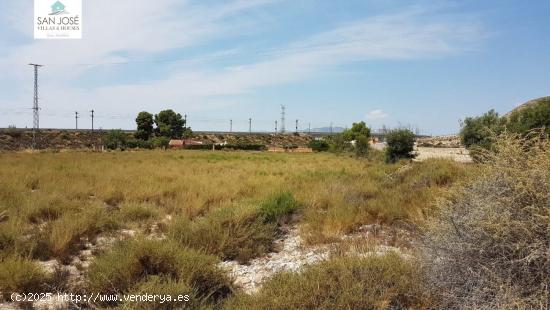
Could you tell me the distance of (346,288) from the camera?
376 centimetres

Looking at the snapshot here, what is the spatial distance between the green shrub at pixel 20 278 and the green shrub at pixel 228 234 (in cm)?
180

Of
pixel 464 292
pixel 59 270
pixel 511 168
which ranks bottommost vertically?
pixel 59 270

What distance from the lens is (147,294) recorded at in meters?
3.77

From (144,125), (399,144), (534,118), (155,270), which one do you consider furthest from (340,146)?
(155,270)

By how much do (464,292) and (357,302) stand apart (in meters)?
1.03

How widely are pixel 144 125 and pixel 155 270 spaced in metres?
78.9

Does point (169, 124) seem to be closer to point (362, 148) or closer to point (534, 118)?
point (362, 148)

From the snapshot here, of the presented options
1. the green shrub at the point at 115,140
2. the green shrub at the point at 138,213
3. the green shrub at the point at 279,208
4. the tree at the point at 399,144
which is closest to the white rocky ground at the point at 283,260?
the green shrub at the point at 279,208

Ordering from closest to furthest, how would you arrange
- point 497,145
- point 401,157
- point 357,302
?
1. point 357,302
2. point 497,145
3. point 401,157

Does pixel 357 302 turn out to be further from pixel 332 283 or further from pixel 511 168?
pixel 511 168

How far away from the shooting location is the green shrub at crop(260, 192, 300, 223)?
27.1 ft

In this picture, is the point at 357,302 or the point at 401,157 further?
the point at 401,157

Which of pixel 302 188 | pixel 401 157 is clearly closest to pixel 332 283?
pixel 302 188

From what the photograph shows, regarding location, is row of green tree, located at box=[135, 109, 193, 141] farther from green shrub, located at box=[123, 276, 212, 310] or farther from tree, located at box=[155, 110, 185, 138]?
green shrub, located at box=[123, 276, 212, 310]
